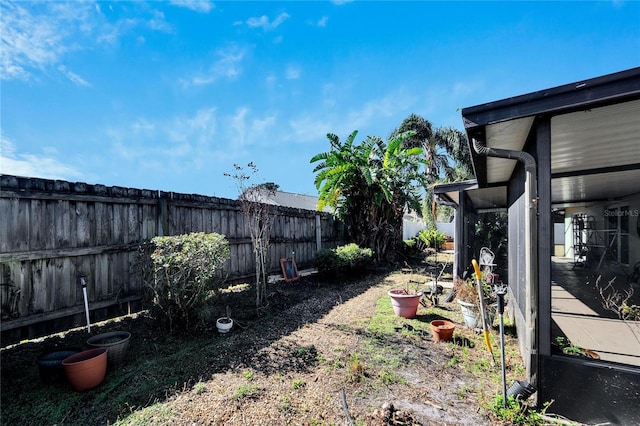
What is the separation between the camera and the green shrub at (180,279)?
3.85 metres

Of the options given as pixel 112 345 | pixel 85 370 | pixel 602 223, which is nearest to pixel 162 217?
pixel 112 345

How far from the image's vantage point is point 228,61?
7828 millimetres

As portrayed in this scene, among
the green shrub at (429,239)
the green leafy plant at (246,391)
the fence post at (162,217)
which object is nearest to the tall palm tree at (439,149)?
the green shrub at (429,239)

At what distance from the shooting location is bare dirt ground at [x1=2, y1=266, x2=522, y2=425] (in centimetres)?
237

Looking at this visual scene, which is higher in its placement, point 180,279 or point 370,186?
point 370,186

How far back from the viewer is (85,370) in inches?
106

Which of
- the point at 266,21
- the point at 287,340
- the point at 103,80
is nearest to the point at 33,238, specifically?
the point at 287,340

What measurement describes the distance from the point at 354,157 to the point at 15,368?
372 inches

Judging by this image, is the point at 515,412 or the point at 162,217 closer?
the point at 515,412

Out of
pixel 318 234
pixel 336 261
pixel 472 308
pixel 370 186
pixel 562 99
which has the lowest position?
pixel 472 308

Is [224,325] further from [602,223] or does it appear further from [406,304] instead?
[602,223]

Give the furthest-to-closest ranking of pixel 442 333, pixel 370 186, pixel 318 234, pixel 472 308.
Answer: pixel 370 186
pixel 318 234
pixel 472 308
pixel 442 333

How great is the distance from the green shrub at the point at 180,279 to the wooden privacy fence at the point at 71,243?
851 millimetres

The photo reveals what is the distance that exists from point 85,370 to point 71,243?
6.86 ft
